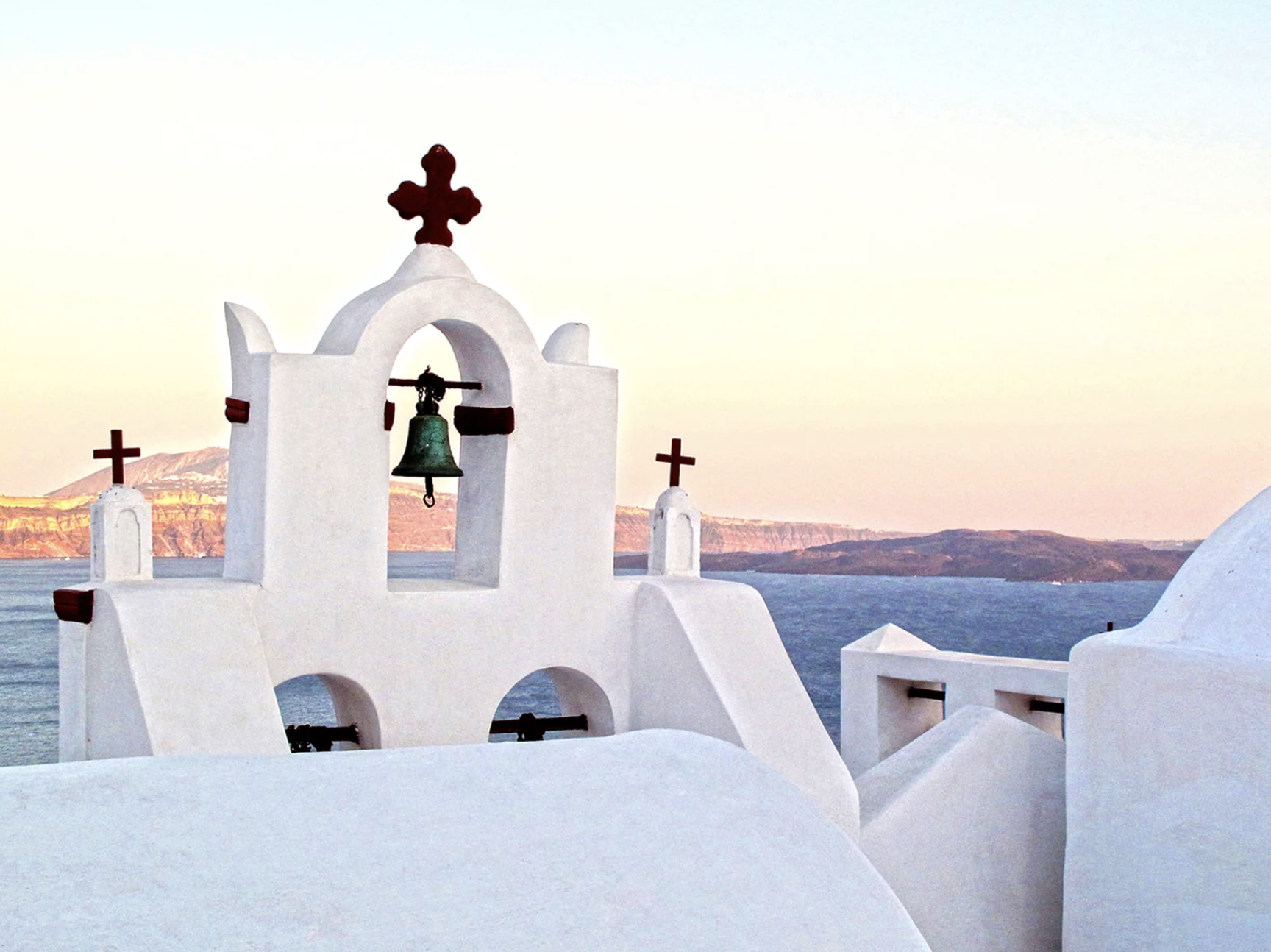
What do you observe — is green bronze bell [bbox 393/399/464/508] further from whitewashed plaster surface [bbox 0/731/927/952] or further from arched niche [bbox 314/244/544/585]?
whitewashed plaster surface [bbox 0/731/927/952]

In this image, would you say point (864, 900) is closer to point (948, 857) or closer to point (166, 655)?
point (166, 655)

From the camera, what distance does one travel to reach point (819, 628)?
7756cm

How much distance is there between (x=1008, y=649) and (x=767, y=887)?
215 feet

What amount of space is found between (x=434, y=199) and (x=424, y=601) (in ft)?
6.89

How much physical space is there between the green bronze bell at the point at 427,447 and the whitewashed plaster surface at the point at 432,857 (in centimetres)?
277

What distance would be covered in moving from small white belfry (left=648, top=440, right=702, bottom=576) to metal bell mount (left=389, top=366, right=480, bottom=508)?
1472 millimetres

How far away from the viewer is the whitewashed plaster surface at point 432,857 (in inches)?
125

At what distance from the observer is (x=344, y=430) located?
6.47 m

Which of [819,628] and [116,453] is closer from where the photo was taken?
[116,453]

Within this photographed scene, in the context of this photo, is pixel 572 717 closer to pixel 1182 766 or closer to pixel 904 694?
pixel 1182 766

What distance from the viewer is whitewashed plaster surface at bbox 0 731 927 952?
317cm

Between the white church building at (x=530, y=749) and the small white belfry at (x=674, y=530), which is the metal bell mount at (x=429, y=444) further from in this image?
the small white belfry at (x=674, y=530)

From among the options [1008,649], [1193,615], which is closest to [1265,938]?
[1193,615]

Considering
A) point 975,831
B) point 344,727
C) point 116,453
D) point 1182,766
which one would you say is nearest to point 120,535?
point 116,453
